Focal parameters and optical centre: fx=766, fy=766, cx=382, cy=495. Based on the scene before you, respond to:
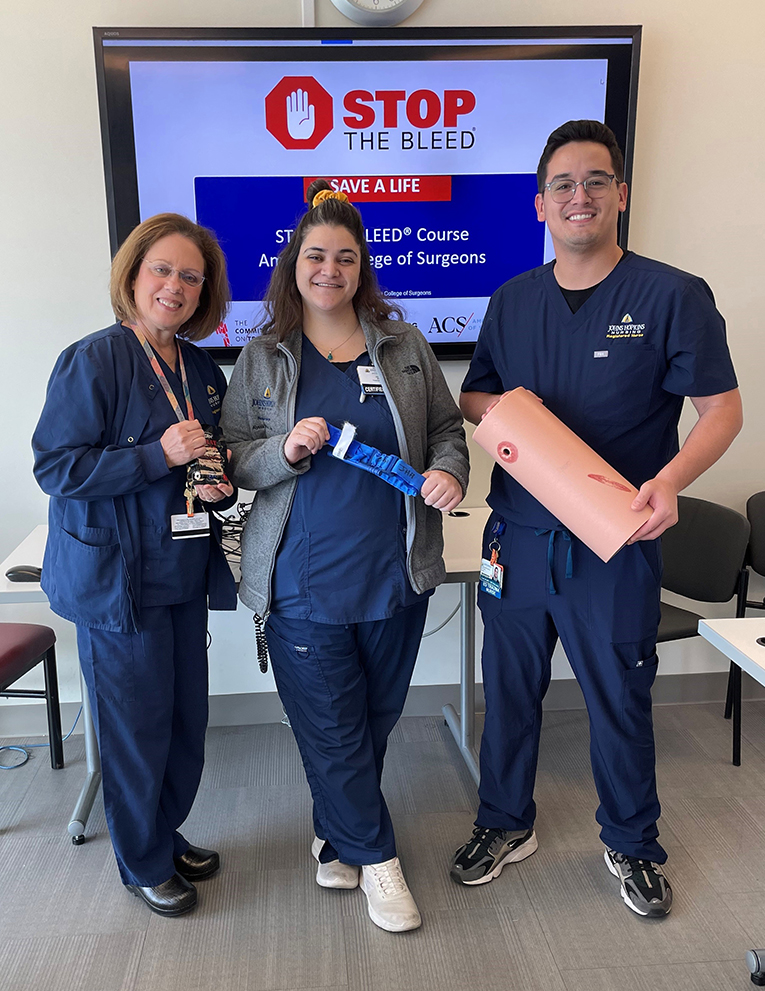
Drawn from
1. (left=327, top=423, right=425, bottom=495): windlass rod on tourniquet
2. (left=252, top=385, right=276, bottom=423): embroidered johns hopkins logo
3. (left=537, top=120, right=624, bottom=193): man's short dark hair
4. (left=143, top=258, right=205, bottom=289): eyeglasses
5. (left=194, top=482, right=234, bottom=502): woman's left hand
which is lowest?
(left=194, top=482, right=234, bottom=502): woman's left hand

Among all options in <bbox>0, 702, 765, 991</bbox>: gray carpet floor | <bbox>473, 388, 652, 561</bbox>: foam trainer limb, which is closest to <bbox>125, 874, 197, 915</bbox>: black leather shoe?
<bbox>0, 702, 765, 991</bbox>: gray carpet floor

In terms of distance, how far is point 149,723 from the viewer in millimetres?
1748

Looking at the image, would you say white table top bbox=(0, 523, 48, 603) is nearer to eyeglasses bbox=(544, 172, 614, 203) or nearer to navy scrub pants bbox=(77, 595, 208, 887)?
navy scrub pants bbox=(77, 595, 208, 887)

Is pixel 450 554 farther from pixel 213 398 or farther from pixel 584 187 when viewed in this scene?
pixel 584 187

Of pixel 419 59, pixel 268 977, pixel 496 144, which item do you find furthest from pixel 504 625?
pixel 419 59

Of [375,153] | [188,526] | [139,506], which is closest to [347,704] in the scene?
[188,526]

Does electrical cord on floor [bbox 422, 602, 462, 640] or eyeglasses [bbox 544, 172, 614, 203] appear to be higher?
eyeglasses [bbox 544, 172, 614, 203]

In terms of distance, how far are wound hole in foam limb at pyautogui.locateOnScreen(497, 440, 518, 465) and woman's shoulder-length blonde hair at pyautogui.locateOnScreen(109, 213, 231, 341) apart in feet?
2.44

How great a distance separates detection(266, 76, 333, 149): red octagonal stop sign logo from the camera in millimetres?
2377

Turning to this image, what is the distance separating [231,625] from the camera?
9.21ft

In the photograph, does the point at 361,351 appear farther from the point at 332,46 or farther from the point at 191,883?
the point at 191,883

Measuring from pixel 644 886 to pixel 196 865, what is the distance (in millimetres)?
1137

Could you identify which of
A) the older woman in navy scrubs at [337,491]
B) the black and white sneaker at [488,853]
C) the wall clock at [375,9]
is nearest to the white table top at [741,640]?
the older woman in navy scrubs at [337,491]

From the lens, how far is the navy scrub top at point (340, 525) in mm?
1672
